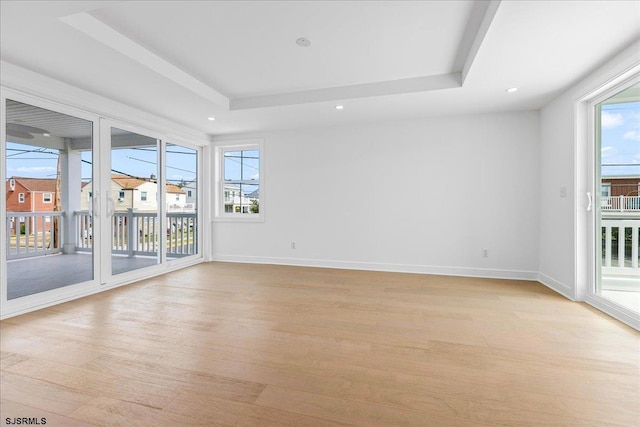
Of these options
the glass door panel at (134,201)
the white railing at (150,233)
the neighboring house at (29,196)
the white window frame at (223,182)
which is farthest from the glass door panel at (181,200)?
the neighboring house at (29,196)

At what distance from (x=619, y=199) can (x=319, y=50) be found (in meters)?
3.20

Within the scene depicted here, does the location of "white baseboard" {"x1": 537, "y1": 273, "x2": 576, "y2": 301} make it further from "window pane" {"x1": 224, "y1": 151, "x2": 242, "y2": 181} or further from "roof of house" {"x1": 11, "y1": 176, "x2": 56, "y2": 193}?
"roof of house" {"x1": 11, "y1": 176, "x2": 56, "y2": 193}

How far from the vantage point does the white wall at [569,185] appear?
3.12m

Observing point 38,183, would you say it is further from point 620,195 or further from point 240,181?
point 620,195

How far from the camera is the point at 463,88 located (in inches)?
127

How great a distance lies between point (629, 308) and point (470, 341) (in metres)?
1.62

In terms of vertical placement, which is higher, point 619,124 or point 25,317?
point 619,124

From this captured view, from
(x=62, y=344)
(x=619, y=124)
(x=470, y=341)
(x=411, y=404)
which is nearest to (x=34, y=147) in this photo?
(x=62, y=344)

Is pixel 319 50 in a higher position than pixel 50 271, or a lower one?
higher

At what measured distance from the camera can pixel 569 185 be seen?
327 centimetres

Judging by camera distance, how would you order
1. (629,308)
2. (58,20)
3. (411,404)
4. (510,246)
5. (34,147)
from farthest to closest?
1. (510,246)
2. (34,147)
3. (629,308)
4. (58,20)
5. (411,404)

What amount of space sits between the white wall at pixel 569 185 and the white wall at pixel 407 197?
38 cm

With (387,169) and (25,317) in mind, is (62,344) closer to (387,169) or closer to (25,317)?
(25,317)

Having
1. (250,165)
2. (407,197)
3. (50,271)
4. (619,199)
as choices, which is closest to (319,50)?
(407,197)
